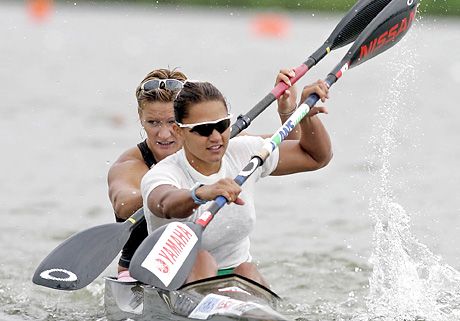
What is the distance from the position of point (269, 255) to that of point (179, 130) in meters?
3.73

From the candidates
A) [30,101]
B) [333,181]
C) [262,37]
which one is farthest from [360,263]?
[262,37]

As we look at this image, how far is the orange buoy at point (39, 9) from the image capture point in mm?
43062

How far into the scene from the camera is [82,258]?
665 centimetres

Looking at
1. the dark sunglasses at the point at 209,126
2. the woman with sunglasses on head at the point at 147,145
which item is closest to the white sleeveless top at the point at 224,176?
the dark sunglasses at the point at 209,126

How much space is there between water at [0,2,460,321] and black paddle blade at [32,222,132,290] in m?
0.50

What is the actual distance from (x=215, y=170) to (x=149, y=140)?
3.09 feet

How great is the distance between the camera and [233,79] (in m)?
27.4

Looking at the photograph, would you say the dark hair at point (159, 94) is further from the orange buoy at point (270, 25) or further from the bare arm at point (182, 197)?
the orange buoy at point (270, 25)

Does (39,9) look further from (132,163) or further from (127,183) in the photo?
(127,183)

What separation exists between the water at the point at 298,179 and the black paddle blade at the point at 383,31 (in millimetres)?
470

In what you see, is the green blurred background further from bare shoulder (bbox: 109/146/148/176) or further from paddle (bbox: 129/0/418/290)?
paddle (bbox: 129/0/418/290)

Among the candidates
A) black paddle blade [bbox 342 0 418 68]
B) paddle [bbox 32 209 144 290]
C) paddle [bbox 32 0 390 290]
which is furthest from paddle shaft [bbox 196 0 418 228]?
paddle [bbox 32 209 144 290]

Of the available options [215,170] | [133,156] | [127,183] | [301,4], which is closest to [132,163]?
[133,156]

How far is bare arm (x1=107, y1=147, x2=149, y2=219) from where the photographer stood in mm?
6703
